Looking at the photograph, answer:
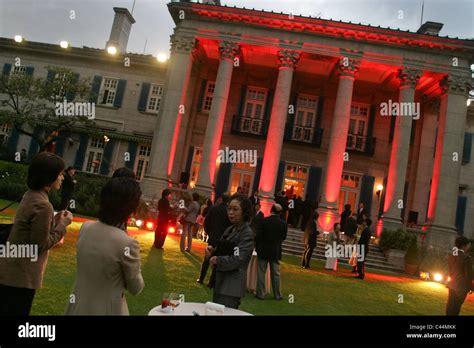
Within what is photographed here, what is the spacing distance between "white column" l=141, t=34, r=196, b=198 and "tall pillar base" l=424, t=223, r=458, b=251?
1377 centimetres

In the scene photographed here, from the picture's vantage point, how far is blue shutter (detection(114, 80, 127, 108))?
2627 centimetres

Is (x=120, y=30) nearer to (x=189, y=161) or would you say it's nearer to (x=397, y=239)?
(x=189, y=161)

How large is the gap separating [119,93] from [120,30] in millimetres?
6803

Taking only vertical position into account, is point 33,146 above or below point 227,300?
above

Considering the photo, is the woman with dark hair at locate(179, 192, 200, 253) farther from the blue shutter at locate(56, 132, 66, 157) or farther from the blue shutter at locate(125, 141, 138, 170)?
the blue shutter at locate(56, 132, 66, 157)

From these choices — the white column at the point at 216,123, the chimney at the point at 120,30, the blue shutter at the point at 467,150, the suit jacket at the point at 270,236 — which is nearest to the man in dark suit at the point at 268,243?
the suit jacket at the point at 270,236

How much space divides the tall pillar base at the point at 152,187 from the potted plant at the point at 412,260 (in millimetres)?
12310

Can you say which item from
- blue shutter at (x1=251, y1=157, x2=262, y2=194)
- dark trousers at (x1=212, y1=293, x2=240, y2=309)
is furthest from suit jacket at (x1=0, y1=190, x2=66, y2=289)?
blue shutter at (x1=251, y1=157, x2=262, y2=194)

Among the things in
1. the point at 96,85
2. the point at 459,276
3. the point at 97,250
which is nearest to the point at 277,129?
the point at 459,276

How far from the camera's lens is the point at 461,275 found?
641 centimetres

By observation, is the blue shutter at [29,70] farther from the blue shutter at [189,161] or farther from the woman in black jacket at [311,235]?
the woman in black jacket at [311,235]

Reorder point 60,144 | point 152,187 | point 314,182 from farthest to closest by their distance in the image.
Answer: point 60,144
point 314,182
point 152,187
